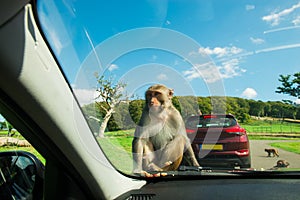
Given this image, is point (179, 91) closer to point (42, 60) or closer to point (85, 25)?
point (85, 25)

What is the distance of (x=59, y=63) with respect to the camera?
6.57 feet

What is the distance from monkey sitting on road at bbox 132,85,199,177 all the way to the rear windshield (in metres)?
0.10

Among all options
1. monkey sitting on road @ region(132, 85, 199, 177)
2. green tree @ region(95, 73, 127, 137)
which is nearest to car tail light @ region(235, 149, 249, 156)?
monkey sitting on road @ region(132, 85, 199, 177)

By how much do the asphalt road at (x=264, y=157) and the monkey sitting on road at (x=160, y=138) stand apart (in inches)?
24.5

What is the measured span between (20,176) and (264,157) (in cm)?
235

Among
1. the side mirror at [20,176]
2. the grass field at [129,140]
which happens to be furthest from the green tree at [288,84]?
the side mirror at [20,176]

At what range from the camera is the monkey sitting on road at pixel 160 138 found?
3.04 metres

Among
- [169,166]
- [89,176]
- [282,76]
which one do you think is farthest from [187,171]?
[282,76]

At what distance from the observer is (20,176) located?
256 cm

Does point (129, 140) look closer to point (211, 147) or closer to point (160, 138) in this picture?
point (160, 138)

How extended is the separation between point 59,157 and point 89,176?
0.29m

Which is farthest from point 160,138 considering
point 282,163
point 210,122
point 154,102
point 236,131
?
point 282,163

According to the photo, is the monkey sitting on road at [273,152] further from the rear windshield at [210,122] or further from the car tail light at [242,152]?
the rear windshield at [210,122]

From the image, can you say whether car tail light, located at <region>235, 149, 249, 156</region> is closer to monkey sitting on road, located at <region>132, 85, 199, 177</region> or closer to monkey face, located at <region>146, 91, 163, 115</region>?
monkey sitting on road, located at <region>132, 85, 199, 177</region>
